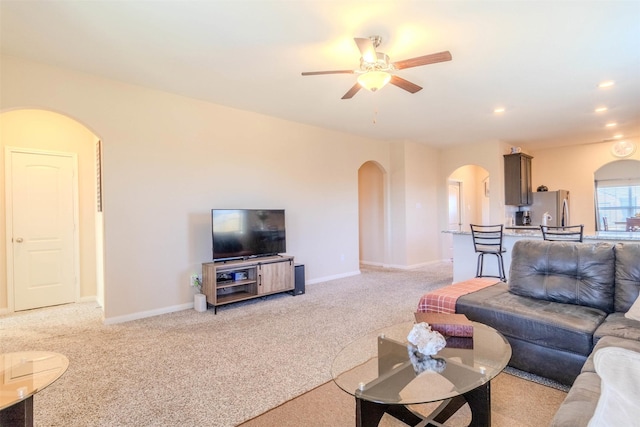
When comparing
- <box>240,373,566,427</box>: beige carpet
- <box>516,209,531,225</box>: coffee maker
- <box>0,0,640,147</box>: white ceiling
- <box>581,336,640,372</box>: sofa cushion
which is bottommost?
<box>240,373,566,427</box>: beige carpet

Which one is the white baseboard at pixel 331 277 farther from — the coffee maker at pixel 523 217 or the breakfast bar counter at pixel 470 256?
the coffee maker at pixel 523 217

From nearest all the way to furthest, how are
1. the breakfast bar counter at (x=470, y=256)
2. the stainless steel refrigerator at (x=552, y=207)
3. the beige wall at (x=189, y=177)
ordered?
the beige wall at (x=189, y=177) < the breakfast bar counter at (x=470, y=256) < the stainless steel refrigerator at (x=552, y=207)

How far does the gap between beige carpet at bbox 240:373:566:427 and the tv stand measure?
2.24m

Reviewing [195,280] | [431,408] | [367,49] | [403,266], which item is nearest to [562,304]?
[431,408]

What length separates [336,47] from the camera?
2.98 meters

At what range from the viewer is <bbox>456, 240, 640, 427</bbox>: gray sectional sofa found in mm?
2170

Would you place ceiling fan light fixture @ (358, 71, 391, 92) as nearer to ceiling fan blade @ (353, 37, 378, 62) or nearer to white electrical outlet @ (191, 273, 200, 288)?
ceiling fan blade @ (353, 37, 378, 62)

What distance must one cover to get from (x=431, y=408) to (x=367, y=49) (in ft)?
8.32

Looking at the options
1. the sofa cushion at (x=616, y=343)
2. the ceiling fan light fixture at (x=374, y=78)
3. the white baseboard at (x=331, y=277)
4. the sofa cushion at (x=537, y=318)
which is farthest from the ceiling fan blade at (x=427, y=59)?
the white baseboard at (x=331, y=277)

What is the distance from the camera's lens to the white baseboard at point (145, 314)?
12.2 ft

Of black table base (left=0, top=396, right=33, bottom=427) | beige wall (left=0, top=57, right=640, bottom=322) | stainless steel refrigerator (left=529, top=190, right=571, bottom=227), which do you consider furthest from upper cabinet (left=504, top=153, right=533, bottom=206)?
black table base (left=0, top=396, right=33, bottom=427)

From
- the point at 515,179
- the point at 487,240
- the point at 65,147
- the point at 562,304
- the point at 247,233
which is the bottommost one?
the point at 562,304

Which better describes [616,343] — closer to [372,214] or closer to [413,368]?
[413,368]

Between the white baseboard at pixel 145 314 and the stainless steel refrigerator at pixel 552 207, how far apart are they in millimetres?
7441
